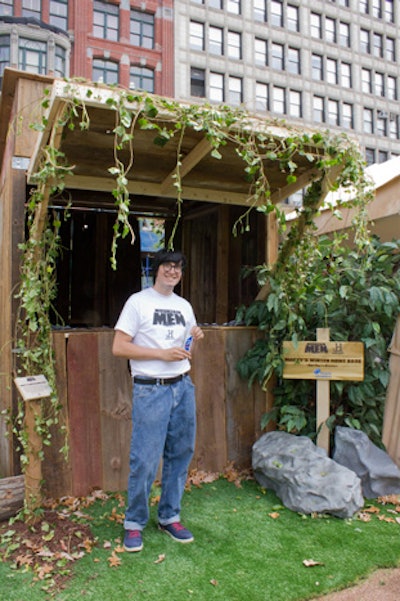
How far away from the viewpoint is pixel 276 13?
28203 millimetres

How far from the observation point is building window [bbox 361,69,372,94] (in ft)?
100

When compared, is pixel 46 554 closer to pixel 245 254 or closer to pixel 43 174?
pixel 43 174

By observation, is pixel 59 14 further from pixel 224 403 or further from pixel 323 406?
pixel 323 406

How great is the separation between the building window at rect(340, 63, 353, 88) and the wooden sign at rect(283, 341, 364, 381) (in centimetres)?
3021

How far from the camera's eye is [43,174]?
2.79 meters

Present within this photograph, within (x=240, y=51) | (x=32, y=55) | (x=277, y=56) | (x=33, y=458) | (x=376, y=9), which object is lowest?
(x=33, y=458)

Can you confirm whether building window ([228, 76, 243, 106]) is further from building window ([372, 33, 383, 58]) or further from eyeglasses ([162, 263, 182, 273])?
eyeglasses ([162, 263, 182, 273])

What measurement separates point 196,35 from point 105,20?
530 cm

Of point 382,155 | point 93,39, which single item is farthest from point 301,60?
point 93,39

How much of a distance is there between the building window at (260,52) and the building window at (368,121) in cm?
747

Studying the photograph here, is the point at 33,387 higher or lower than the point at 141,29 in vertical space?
lower

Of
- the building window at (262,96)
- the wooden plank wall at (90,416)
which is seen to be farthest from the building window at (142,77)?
the wooden plank wall at (90,416)

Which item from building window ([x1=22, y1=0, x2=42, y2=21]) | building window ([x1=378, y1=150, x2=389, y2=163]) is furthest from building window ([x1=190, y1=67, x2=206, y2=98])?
building window ([x1=378, y1=150, x2=389, y2=163])

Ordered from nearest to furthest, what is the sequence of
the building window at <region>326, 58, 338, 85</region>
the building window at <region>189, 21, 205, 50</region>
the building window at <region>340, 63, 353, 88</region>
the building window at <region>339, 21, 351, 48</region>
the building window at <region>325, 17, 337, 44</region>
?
the building window at <region>189, 21, 205, 50</region> < the building window at <region>326, 58, 338, 85</region> < the building window at <region>325, 17, 337, 44</region> < the building window at <region>340, 63, 353, 88</region> < the building window at <region>339, 21, 351, 48</region>
